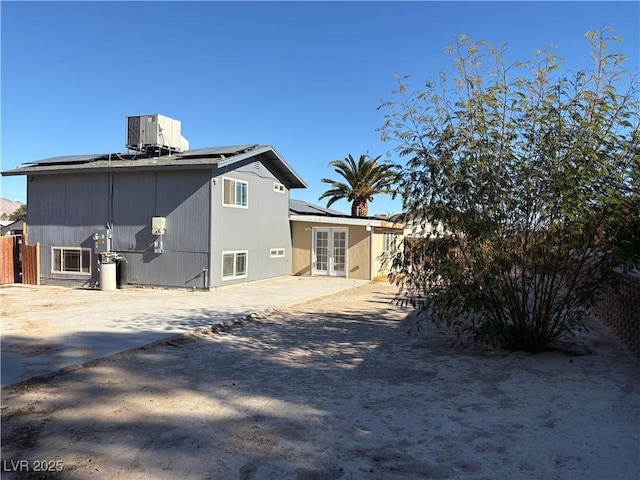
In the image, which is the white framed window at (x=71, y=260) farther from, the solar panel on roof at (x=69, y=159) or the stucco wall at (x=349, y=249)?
the stucco wall at (x=349, y=249)

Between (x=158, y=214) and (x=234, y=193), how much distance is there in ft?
8.55

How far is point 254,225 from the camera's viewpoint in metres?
17.4

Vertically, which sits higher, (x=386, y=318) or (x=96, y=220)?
(x=96, y=220)

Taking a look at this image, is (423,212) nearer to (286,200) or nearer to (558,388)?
(558,388)

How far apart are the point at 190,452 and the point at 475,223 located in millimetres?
4421

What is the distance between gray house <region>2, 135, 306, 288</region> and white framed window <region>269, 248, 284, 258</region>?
60 centimetres

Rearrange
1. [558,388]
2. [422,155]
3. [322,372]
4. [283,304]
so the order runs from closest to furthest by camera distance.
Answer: [558,388], [322,372], [422,155], [283,304]

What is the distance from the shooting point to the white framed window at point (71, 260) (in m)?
16.2

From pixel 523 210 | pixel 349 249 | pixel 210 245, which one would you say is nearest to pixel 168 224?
pixel 210 245

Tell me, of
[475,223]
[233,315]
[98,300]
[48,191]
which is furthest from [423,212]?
[48,191]

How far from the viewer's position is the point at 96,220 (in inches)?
630

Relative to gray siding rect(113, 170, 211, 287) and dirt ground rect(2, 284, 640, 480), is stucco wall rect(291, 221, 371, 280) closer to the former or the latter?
gray siding rect(113, 170, 211, 287)

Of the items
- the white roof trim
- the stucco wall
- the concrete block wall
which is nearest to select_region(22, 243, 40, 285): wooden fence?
the stucco wall

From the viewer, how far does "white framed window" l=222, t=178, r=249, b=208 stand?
1552 centimetres
